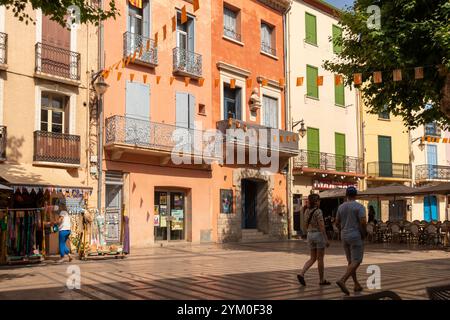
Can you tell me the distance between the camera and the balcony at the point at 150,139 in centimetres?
1841

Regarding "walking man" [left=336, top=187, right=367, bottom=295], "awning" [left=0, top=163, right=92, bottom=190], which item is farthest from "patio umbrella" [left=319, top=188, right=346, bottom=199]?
"walking man" [left=336, top=187, right=367, bottom=295]

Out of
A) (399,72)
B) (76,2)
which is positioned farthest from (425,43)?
(76,2)

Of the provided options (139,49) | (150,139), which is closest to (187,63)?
(139,49)

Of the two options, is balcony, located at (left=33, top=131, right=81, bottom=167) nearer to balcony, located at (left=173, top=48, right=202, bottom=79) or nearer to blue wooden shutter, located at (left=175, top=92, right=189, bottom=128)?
blue wooden shutter, located at (left=175, top=92, right=189, bottom=128)

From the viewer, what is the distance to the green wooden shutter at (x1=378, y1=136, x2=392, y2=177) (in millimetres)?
31447

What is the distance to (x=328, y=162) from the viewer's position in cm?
2823

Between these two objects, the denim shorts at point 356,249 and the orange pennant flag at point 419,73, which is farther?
the orange pennant flag at point 419,73

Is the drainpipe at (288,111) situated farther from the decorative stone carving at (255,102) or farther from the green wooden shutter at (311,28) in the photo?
the decorative stone carving at (255,102)

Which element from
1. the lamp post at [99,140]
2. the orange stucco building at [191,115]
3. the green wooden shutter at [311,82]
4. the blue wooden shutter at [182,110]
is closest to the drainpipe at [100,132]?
the lamp post at [99,140]

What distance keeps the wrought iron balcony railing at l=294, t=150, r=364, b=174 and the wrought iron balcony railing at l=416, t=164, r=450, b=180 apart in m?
5.58

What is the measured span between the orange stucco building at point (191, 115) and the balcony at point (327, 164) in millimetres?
1282

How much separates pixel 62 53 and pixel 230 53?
856cm

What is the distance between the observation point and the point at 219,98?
75.0ft

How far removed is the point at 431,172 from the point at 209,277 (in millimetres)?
27471
